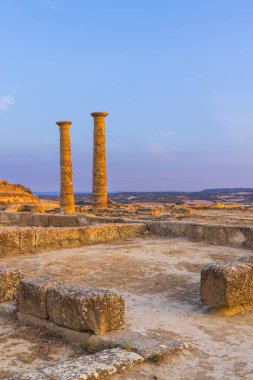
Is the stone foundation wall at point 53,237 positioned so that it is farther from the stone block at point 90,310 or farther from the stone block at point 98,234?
the stone block at point 90,310

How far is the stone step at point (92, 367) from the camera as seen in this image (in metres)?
3.55

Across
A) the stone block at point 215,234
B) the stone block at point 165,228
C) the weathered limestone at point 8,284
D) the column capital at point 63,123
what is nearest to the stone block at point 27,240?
the stone block at point 165,228

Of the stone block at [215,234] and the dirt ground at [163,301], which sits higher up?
the stone block at [215,234]

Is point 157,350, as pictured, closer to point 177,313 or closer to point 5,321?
point 177,313

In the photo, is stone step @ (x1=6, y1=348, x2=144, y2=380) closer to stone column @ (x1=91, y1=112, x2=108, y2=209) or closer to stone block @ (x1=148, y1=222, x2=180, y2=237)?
stone block @ (x1=148, y1=222, x2=180, y2=237)

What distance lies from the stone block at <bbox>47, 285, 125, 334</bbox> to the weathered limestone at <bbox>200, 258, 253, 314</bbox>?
4.42ft

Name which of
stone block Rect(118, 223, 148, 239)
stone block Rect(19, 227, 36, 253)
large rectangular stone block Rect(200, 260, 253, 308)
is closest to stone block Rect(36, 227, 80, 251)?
stone block Rect(19, 227, 36, 253)

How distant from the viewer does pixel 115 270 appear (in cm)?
802

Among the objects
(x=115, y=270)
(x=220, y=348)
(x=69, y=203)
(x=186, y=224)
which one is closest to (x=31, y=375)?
(x=220, y=348)

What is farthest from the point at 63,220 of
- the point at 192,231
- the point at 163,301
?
the point at 163,301

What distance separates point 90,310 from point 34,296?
1009mm

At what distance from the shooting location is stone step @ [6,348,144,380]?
3.55m

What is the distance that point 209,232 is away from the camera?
11.5m

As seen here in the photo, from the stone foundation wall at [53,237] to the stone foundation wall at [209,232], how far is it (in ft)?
2.87
